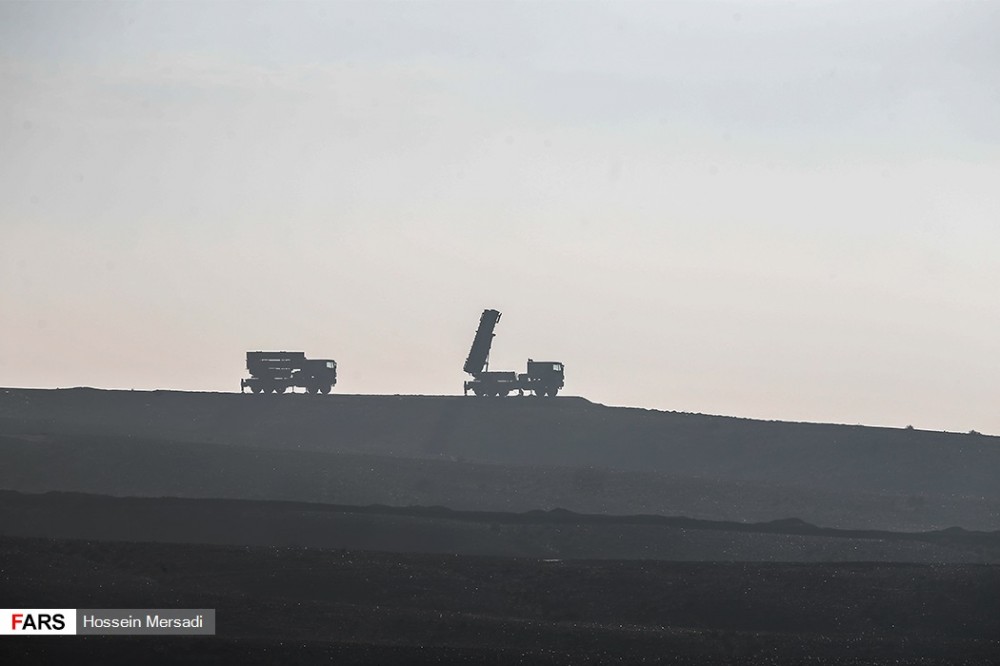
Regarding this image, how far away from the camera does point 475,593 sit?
39469 mm

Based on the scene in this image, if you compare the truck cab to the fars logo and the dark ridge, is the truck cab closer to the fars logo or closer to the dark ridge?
the dark ridge

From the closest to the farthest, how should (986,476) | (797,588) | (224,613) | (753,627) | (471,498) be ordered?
1. (224,613)
2. (753,627)
3. (797,588)
4. (471,498)
5. (986,476)

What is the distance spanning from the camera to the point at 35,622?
3322 cm

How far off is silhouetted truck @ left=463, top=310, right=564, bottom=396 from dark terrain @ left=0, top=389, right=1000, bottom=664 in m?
3.25

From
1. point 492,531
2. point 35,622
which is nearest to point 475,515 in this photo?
point 492,531

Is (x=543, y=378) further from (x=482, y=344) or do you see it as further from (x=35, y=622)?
(x=35, y=622)

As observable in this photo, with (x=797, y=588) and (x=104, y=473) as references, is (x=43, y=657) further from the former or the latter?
(x=104, y=473)

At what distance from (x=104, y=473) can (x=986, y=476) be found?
121 ft

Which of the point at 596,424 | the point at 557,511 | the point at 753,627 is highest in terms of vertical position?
the point at 596,424

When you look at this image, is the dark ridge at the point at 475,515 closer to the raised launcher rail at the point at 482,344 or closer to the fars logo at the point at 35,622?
the fars logo at the point at 35,622

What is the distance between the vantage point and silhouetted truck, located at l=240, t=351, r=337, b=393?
8850 centimetres

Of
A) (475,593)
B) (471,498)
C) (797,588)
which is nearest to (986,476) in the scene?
(471,498)

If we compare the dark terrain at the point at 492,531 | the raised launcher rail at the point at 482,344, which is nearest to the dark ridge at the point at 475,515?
the dark terrain at the point at 492,531

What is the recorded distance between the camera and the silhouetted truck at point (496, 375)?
87.9 metres
